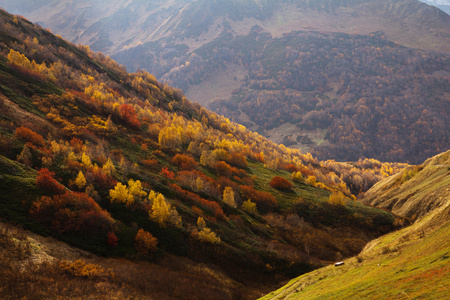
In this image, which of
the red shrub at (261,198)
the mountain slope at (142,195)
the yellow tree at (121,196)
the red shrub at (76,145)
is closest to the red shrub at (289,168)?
the mountain slope at (142,195)

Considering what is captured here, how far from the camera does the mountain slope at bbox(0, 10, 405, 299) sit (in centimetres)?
2772

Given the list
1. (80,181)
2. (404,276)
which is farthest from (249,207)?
(404,276)

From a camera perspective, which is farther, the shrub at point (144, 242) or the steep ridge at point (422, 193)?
the steep ridge at point (422, 193)

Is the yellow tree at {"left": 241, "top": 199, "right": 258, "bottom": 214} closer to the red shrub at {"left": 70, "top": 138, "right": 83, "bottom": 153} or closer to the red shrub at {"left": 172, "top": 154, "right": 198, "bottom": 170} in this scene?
the red shrub at {"left": 172, "top": 154, "right": 198, "bottom": 170}

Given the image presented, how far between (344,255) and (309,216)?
51.3 ft

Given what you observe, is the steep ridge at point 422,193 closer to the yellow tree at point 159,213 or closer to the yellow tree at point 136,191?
the yellow tree at point 159,213

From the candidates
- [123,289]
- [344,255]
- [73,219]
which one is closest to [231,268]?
[123,289]

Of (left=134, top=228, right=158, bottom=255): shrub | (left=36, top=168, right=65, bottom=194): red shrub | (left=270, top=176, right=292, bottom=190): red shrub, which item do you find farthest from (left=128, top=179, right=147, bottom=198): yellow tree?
(left=270, top=176, right=292, bottom=190): red shrub

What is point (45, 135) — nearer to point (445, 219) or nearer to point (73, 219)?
point (73, 219)

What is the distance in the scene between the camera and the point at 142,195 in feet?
123

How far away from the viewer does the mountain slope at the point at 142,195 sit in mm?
27719

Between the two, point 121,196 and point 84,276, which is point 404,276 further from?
point 121,196

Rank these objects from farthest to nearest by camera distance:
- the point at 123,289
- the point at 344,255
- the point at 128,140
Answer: the point at 128,140 → the point at 344,255 → the point at 123,289

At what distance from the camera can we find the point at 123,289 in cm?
2020
